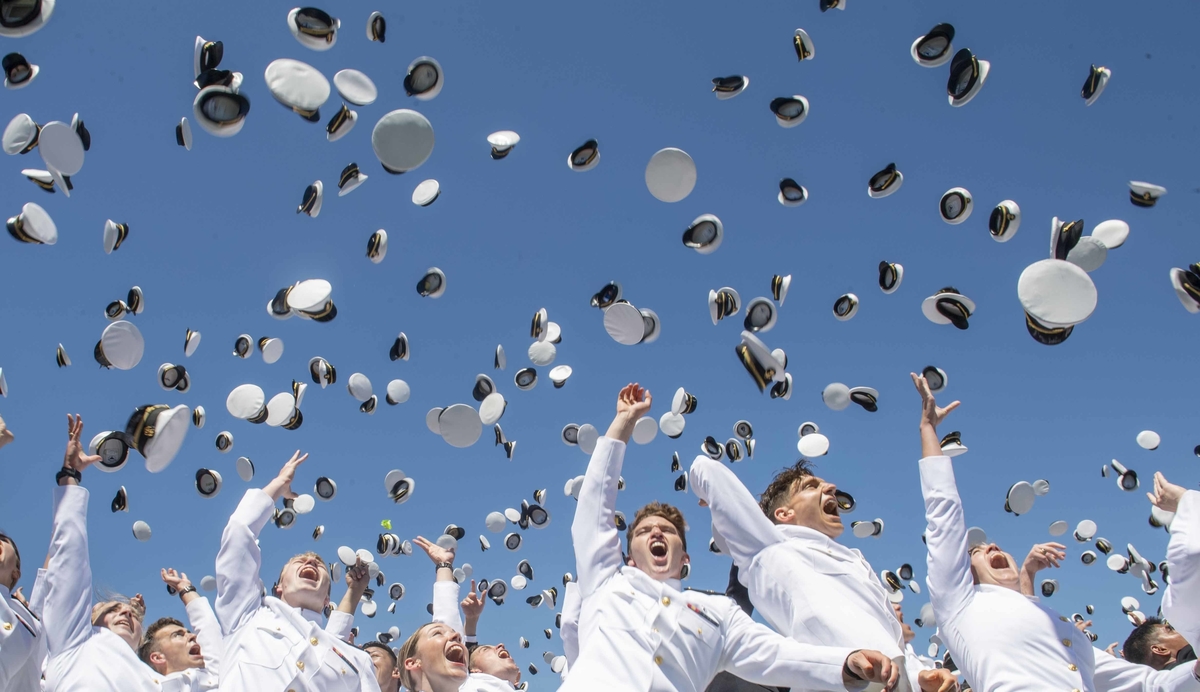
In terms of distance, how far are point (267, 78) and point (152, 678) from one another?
5.52 m

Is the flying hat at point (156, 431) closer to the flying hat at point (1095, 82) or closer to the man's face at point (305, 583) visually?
the man's face at point (305, 583)

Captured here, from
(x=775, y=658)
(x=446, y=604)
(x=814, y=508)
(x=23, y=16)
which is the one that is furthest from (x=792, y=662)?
(x=23, y=16)

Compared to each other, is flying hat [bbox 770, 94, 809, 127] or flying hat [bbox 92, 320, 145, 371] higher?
flying hat [bbox 770, 94, 809, 127]

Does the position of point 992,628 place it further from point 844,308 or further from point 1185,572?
point 844,308

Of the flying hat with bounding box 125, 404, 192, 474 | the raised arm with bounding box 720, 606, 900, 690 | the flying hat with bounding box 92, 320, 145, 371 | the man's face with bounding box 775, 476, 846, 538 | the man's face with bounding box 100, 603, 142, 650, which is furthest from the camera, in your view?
the flying hat with bounding box 92, 320, 145, 371

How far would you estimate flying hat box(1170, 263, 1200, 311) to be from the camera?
8062mm

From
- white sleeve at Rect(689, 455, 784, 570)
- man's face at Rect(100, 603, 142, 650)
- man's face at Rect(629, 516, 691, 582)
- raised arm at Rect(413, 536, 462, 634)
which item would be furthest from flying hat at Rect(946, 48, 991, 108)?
man's face at Rect(100, 603, 142, 650)

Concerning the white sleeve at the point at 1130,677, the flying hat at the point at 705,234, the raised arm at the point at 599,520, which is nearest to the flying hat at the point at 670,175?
the flying hat at the point at 705,234

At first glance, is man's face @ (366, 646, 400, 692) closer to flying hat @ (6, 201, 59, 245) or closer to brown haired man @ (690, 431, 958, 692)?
brown haired man @ (690, 431, 958, 692)

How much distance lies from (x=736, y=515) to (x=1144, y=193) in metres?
8.14

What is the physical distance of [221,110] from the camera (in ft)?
24.5

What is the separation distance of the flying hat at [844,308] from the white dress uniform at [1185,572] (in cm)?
594

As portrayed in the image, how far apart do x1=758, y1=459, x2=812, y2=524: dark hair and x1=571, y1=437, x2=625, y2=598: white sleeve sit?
5.95 feet

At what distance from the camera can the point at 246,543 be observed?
5543mm
